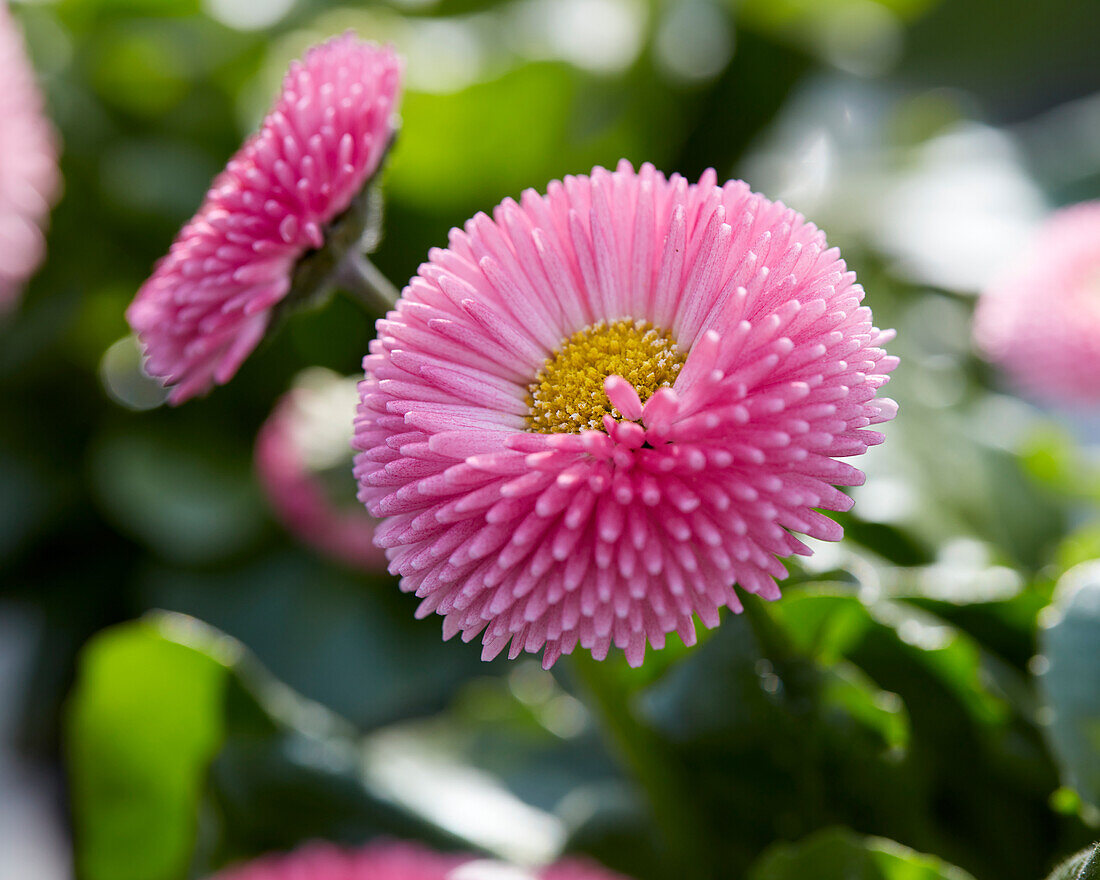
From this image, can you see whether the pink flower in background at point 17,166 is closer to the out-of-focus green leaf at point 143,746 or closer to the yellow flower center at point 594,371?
the out-of-focus green leaf at point 143,746

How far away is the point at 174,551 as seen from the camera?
2.71 ft

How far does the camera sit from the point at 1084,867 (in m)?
0.27

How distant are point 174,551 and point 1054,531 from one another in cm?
63

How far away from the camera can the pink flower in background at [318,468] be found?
24.0 inches

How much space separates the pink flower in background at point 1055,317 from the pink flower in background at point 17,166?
0.64 meters

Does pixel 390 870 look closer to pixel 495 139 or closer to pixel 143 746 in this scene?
pixel 143 746

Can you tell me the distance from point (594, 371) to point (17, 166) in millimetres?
590

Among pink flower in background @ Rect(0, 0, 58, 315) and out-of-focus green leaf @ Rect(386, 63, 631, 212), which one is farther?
out-of-focus green leaf @ Rect(386, 63, 631, 212)

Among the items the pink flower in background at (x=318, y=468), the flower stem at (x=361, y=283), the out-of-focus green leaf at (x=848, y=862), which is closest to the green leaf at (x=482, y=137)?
the pink flower in background at (x=318, y=468)

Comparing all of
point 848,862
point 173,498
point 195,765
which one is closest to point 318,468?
point 195,765

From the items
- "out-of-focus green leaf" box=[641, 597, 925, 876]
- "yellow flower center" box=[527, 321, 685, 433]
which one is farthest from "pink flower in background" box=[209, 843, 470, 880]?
"yellow flower center" box=[527, 321, 685, 433]

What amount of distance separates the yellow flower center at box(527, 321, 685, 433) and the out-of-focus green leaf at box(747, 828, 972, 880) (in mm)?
173

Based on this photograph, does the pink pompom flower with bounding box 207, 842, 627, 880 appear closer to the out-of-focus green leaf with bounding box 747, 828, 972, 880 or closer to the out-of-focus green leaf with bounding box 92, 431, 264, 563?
the out-of-focus green leaf with bounding box 747, 828, 972, 880

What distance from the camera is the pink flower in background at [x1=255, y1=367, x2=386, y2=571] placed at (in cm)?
61
